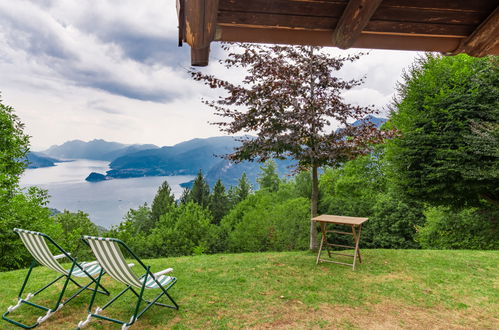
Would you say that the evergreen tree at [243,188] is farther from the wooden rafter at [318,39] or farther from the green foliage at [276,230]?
the wooden rafter at [318,39]

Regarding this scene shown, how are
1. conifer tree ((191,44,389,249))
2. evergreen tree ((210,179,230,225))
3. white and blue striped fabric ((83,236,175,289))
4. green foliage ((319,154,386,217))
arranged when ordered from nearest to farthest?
white and blue striped fabric ((83,236,175,289)) → conifer tree ((191,44,389,249)) → green foliage ((319,154,386,217)) → evergreen tree ((210,179,230,225))

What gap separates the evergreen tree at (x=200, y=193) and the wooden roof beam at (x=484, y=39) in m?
44.8

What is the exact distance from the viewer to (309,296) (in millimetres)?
4434

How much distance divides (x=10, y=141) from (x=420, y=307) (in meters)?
17.3

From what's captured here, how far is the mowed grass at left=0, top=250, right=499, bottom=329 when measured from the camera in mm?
3600

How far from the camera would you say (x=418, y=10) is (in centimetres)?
161

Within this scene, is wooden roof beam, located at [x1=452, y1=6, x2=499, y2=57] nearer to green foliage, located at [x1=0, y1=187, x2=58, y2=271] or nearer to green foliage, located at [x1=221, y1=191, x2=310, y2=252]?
green foliage, located at [x1=0, y1=187, x2=58, y2=271]

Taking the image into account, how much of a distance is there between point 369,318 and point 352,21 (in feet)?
12.1

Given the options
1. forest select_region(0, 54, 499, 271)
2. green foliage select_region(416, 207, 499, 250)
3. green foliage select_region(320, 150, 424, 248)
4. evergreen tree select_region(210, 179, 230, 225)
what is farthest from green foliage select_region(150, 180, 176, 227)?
green foliage select_region(416, 207, 499, 250)

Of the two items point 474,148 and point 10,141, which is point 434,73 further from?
point 10,141

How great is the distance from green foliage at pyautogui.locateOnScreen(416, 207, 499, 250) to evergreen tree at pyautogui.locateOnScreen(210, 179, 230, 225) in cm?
3226

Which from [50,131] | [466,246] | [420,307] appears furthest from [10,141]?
[50,131]

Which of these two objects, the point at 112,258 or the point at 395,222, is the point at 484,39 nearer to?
the point at 112,258

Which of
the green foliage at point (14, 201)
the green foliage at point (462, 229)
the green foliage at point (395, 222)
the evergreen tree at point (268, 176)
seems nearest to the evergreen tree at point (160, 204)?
the evergreen tree at point (268, 176)
